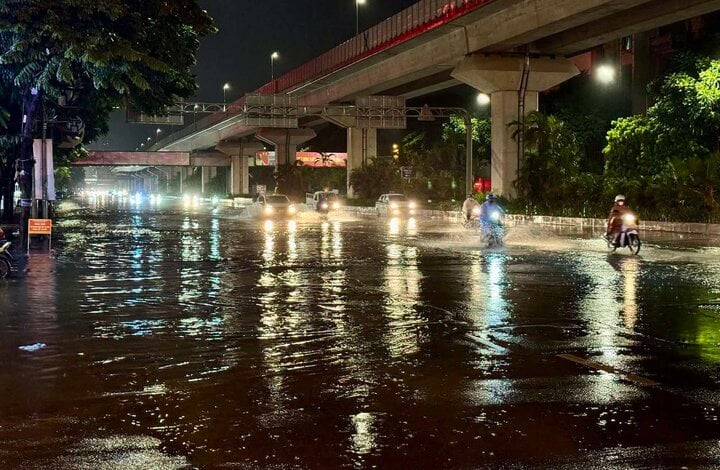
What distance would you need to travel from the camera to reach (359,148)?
256ft

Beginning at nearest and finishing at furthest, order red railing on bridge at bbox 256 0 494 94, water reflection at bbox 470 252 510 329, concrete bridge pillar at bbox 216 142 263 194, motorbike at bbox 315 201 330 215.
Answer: water reflection at bbox 470 252 510 329 < red railing on bridge at bbox 256 0 494 94 < motorbike at bbox 315 201 330 215 < concrete bridge pillar at bbox 216 142 263 194

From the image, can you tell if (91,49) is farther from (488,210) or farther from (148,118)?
(148,118)

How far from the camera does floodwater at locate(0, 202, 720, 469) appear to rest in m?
6.38

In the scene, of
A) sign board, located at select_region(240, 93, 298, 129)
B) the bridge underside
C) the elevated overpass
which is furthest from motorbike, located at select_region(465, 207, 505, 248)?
the bridge underside

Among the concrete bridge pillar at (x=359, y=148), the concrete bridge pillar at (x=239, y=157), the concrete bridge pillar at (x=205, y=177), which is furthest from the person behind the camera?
the concrete bridge pillar at (x=205, y=177)

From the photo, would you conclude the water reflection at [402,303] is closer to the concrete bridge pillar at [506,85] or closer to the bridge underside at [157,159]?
the concrete bridge pillar at [506,85]

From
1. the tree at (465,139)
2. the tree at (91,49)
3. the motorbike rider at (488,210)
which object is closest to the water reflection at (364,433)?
the tree at (91,49)

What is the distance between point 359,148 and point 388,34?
1071 inches

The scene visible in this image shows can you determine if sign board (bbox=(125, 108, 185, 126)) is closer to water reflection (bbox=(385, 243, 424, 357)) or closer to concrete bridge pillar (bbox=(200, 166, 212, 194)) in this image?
water reflection (bbox=(385, 243, 424, 357))

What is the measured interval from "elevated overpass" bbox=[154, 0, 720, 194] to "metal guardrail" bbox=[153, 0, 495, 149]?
0.06m

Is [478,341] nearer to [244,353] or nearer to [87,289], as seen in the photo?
[244,353]

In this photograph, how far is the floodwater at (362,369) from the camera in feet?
20.9

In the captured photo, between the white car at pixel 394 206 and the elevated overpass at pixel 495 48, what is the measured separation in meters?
7.26

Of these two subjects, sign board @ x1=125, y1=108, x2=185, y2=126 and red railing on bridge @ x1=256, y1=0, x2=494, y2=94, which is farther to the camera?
sign board @ x1=125, y1=108, x2=185, y2=126
